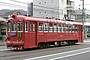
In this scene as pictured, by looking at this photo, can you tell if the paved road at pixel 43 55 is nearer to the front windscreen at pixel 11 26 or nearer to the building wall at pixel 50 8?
the front windscreen at pixel 11 26

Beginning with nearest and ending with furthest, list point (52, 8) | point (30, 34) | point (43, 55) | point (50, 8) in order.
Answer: point (43, 55) → point (30, 34) → point (50, 8) → point (52, 8)

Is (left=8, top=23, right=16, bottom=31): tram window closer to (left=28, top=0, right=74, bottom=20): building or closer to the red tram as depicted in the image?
the red tram

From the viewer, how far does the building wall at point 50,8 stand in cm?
7331

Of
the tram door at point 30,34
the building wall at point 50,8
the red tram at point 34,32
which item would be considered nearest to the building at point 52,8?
the building wall at point 50,8

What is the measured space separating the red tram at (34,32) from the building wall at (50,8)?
36.6 meters

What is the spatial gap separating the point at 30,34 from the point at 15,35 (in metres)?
1.54

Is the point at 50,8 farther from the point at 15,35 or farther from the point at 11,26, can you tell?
the point at 15,35

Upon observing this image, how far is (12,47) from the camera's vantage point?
89.7 feet

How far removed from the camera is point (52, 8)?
81375mm

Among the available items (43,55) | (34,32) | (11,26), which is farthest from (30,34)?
(43,55)

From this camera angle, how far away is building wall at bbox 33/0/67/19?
A: 73.3 meters

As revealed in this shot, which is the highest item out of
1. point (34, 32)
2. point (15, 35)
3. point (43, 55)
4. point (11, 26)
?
point (11, 26)

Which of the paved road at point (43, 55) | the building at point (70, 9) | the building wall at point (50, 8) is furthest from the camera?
the building at point (70, 9)

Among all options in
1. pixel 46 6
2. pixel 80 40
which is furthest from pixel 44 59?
pixel 46 6
